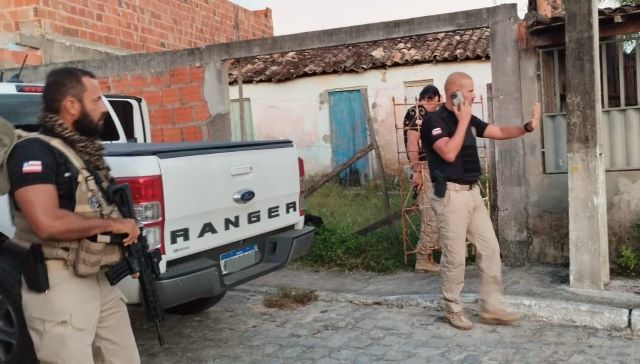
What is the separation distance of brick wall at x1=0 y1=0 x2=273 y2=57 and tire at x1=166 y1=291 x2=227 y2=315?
593 centimetres

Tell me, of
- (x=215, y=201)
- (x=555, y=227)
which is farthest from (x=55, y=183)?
(x=555, y=227)

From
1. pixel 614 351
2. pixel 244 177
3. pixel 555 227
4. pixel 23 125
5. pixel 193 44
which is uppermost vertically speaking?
pixel 193 44

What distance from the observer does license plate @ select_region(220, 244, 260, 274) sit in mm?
3910

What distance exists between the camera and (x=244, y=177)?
3.94 metres

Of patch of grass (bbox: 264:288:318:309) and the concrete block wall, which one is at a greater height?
the concrete block wall

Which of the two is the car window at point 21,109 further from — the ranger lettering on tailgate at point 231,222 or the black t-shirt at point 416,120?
the black t-shirt at point 416,120

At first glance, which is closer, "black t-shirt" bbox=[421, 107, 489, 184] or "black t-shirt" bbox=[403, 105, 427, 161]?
"black t-shirt" bbox=[421, 107, 489, 184]

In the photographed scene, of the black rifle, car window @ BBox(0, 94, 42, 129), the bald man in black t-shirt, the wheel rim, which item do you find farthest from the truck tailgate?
car window @ BBox(0, 94, 42, 129)

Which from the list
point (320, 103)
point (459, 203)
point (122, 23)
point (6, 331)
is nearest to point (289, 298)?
point (459, 203)

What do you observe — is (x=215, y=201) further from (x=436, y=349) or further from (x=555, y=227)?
(x=555, y=227)

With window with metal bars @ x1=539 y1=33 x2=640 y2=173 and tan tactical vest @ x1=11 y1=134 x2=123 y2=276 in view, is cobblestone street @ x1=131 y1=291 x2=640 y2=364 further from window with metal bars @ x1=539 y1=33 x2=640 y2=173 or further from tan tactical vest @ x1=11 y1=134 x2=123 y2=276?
window with metal bars @ x1=539 y1=33 x2=640 y2=173

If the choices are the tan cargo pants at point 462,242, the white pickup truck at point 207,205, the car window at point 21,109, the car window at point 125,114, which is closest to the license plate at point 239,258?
the white pickup truck at point 207,205

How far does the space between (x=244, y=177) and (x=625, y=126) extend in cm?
361

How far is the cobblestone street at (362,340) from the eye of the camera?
399 centimetres
